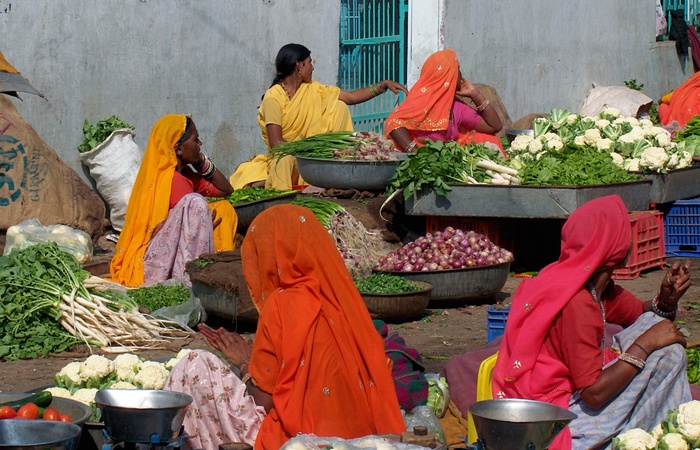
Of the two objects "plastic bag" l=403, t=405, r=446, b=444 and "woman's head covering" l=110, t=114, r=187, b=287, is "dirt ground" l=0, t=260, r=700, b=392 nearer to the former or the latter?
"woman's head covering" l=110, t=114, r=187, b=287

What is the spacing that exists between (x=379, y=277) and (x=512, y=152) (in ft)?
9.12

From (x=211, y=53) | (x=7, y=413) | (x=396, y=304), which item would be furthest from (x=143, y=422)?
(x=211, y=53)

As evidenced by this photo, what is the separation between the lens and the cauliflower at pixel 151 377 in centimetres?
481

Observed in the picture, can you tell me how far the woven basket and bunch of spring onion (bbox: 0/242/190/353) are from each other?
1.26 meters

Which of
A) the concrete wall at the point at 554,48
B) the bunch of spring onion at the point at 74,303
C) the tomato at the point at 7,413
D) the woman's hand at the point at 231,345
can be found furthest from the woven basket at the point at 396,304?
the concrete wall at the point at 554,48

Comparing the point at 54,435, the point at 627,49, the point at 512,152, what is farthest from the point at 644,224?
the point at 627,49

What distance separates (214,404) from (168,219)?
12.4ft

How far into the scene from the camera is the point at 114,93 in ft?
34.5

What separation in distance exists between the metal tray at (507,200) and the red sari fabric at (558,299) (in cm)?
415

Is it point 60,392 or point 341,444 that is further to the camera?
point 60,392

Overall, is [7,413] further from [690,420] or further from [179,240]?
[179,240]

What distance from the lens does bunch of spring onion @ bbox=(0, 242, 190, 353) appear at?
6.75m

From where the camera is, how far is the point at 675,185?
31.5 ft

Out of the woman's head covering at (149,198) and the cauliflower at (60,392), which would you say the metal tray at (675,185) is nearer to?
the woman's head covering at (149,198)
